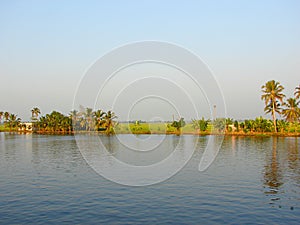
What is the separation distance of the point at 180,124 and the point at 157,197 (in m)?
98.6

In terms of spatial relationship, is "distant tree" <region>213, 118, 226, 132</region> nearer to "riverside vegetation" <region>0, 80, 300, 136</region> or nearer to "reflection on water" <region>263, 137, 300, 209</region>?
"riverside vegetation" <region>0, 80, 300, 136</region>

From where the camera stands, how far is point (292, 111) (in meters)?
102

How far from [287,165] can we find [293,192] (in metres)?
15.7

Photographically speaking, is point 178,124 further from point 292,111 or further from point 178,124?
point 292,111

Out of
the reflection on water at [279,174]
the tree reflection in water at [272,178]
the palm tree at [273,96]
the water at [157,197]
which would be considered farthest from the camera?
the palm tree at [273,96]

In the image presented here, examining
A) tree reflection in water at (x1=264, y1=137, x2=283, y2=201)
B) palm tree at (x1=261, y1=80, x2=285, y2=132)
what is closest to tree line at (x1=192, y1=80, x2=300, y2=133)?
palm tree at (x1=261, y1=80, x2=285, y2=132)

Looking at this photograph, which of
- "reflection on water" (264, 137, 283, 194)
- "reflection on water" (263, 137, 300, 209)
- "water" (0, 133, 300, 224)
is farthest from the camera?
"reflection on water" (264, 137, 283, 194)

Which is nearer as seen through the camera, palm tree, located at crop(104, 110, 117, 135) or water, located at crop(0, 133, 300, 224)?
water, located at crop(0, 133, 300, 224)

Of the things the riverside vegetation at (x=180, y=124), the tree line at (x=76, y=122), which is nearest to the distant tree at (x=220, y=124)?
the riverside vegetation at (x=180, y=124)

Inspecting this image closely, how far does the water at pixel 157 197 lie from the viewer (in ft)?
65.6

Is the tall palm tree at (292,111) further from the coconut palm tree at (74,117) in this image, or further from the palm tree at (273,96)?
the coconut palm tree at (74,117)

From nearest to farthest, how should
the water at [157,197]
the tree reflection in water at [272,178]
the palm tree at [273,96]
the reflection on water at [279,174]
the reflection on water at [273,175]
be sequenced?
1. the water at [157,197]
2. the reflection on water at [279,174]
3. the tree reflection in water at [272,178]
4. the reflection on water at [273,175]
5. the palm tree at [273,96]

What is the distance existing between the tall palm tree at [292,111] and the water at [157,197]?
69626mm

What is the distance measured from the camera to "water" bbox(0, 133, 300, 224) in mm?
20000
